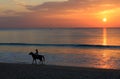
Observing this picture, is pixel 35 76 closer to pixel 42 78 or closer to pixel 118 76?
pixel 42 78

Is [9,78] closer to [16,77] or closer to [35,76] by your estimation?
[16,77]

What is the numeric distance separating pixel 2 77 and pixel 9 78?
23.4 inches

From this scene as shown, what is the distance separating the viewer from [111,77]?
14195 mm

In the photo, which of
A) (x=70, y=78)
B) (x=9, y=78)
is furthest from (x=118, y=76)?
(x=9, y=78)

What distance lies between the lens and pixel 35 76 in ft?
47.1

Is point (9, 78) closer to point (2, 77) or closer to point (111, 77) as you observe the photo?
point (2, 77)

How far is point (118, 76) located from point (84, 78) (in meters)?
2.01

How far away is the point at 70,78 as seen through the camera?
13.8 m

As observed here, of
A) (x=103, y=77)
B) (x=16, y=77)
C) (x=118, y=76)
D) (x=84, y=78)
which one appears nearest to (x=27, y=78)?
(x=16, y=77)

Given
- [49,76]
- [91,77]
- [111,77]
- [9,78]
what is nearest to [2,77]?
[9,78]

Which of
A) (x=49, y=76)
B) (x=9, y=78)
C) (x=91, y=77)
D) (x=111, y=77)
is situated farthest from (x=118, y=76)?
(x=9, y=78)

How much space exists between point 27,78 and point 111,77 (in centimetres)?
446

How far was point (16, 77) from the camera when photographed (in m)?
13.9

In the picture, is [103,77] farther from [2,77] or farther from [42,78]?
[2,77]
